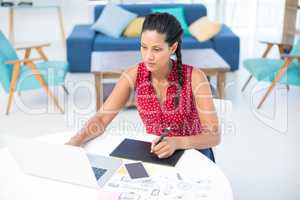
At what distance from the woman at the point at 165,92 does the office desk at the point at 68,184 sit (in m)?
0.22

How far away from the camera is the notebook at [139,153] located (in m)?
1.62

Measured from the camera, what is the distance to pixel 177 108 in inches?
79.5

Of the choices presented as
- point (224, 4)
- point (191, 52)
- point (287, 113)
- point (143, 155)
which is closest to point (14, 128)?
point (191, 52)

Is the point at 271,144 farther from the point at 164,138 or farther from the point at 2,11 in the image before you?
the point at 2,11

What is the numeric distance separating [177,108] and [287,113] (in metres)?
2.34

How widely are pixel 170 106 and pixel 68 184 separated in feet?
2.44

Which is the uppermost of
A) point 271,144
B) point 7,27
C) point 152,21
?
point 152,21

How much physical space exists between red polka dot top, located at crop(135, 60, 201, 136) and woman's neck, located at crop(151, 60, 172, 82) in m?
0.02

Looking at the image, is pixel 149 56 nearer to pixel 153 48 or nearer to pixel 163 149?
pixel 153 48

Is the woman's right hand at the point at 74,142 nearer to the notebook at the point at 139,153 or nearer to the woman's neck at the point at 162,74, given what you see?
the notebook at the point at 139,153

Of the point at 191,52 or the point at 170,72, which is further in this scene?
the point at 191,52

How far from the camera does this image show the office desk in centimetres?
Answer: 139

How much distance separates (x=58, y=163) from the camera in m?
1.39

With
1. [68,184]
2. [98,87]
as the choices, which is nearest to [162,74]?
[68,184]
